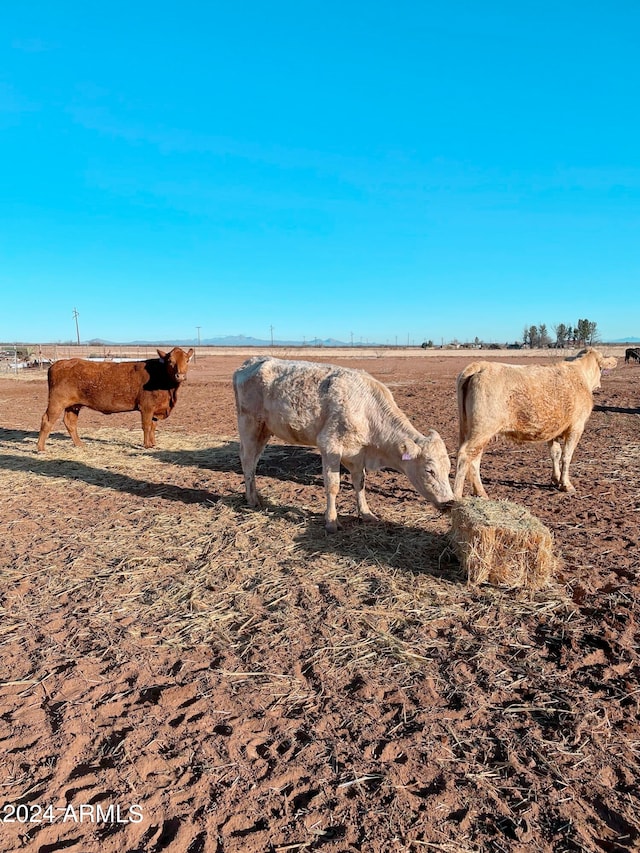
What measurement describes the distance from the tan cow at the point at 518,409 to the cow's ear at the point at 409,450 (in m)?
1.42

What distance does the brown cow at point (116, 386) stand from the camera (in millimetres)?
10797

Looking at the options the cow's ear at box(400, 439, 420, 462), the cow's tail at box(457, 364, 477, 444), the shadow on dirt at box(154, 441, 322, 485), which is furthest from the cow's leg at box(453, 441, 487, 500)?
the shadow on dirt at box(154, 441, 322, 485)

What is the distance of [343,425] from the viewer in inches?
247

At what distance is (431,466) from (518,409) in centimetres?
242

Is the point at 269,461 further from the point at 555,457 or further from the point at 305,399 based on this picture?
the point at 555,457

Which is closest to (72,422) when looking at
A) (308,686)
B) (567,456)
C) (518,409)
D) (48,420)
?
(48,420)

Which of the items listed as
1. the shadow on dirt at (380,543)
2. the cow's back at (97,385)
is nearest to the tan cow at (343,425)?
the shadow on dirt at (380,543)

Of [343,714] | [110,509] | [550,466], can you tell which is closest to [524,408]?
[550,466]

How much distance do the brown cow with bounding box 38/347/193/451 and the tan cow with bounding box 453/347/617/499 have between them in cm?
619

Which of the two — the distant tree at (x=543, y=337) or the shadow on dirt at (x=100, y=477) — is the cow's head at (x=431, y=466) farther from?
the distant tree at (x=543, y=337)

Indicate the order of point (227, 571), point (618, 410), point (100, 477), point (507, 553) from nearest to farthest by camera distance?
point (507, 553)
point (227, 571)
point (100, 477)
point (618, 410)

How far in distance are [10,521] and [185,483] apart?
2.59 m

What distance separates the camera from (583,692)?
3.34 metres

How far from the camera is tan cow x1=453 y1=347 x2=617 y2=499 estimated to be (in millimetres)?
7191
